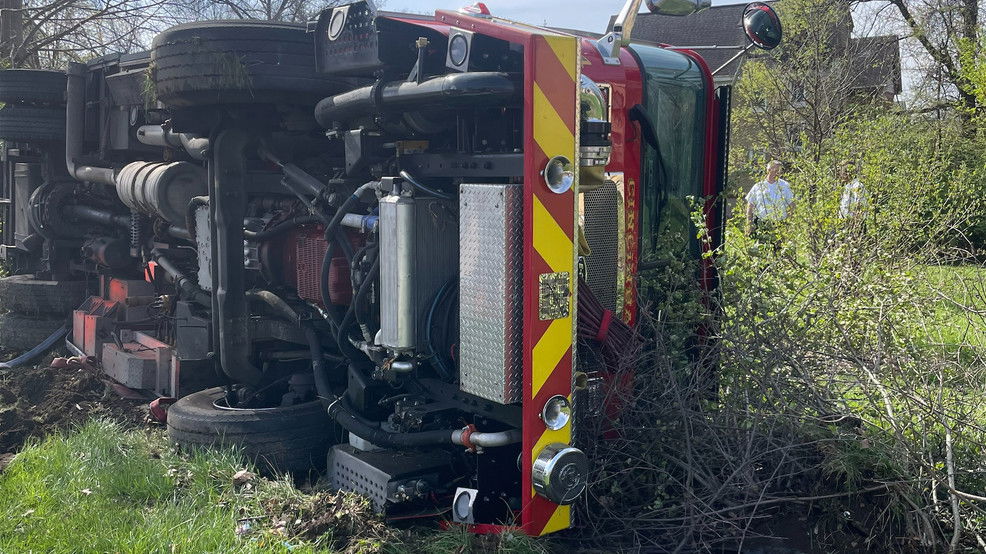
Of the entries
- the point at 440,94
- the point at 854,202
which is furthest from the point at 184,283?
the point at 854,202

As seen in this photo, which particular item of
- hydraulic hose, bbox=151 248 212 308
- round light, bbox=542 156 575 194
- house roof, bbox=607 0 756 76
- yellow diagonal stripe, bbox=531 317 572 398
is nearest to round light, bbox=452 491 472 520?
yellow diagonal stripe, bbox=531 317 572 398

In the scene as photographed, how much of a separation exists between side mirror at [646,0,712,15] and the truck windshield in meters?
0.64

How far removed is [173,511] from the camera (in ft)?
13.2

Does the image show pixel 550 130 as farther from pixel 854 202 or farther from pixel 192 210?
pixel 854 202

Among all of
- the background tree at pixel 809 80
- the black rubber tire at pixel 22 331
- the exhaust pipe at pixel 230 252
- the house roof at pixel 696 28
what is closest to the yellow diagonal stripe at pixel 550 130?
the exhaust pipe at pixel 230 252

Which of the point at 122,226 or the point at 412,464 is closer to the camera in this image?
the point at 412,464

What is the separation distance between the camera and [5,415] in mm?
5723

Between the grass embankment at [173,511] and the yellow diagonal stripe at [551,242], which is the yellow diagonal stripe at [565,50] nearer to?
the yellow diagonal stripe at [551,242]

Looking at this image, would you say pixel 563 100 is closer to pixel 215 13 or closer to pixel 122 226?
pixel 122 226

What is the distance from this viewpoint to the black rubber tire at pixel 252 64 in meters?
4.75

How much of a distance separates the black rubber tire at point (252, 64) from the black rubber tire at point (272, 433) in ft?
5.05

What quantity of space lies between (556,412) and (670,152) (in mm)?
1876

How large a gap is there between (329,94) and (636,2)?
1.57 m

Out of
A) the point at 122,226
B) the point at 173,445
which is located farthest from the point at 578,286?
the point at 122,226
